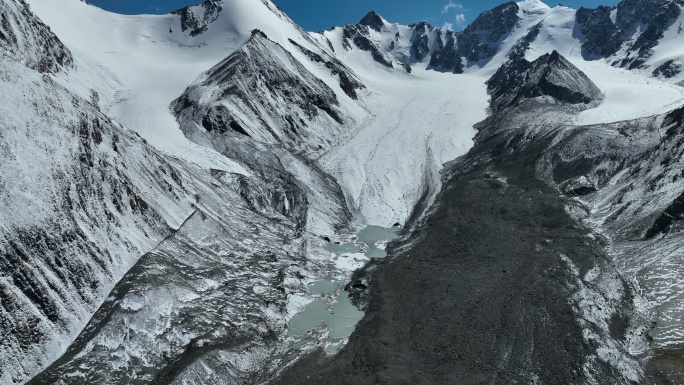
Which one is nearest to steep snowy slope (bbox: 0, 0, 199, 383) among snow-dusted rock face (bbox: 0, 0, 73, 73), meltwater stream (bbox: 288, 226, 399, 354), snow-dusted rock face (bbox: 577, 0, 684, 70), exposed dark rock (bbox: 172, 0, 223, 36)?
meltwater stream (bbox: 288, 226, 399, 354)

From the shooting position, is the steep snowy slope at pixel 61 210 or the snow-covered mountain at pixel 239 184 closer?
the steep snowy slope at pixel 61 210

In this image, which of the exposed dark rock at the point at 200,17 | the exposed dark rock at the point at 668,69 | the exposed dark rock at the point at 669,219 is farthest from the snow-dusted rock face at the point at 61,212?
the exposed dark rock at the point at 668,69

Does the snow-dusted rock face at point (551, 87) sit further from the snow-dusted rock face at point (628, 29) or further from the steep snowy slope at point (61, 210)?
the steep snowy slope at point (61, 210)

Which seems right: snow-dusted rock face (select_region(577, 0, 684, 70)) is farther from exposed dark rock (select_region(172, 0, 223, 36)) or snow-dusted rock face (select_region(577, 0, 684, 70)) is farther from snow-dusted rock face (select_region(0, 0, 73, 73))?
snow-dusted rock face (select_region(0, 0, 73, 73))

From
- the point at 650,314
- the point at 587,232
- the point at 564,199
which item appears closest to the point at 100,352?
the point at 650,314

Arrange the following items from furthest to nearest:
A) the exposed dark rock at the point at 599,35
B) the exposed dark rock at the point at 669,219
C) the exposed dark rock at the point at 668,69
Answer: the exposed dark rock at the point at 599,35, the exposed dark rock at the point at 668,69, the exposed dark rock at the point at 669,219

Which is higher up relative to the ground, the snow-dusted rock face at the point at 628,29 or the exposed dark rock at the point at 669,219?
the snow-dusted rock face at the point at 628,29
